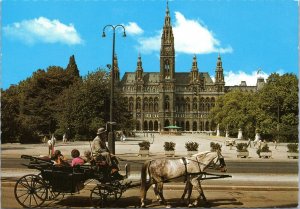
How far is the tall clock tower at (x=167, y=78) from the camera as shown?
147625mm

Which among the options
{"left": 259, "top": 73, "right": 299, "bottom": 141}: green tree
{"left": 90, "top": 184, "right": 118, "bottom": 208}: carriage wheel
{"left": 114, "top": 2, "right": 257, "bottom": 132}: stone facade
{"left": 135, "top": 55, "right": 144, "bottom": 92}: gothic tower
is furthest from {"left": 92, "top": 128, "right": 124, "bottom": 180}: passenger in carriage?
{"left": 135, "top": 55, "right": 144, "bottom": 92}: gothic tower

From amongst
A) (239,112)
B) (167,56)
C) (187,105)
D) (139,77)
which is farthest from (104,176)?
(139,77)

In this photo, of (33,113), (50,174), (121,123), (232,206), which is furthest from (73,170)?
(33,113)

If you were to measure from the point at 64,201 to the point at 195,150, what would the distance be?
18.1 m

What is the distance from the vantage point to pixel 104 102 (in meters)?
46.4

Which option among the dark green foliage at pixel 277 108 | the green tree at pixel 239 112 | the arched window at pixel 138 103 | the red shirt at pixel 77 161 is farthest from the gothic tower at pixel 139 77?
the red shirt at pixel 77 161

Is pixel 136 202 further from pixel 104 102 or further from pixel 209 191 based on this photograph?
pixel 104 102

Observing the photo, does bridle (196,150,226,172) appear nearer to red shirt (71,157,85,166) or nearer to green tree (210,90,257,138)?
red shirt (71,157,85,166)

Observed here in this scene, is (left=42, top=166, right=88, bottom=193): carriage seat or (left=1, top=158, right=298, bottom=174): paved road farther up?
(left=42, top=166, right=88, bottom=193): carriage seat

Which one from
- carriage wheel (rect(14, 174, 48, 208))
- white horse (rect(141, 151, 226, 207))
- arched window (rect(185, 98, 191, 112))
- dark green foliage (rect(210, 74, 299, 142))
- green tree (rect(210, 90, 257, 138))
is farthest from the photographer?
arched window (rect(185, 98, 191, 112))

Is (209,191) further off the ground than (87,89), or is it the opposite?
(87,89)

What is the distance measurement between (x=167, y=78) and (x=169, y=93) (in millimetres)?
6036

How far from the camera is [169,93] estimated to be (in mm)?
150000

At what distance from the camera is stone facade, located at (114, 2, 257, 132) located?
148125 millimetres
